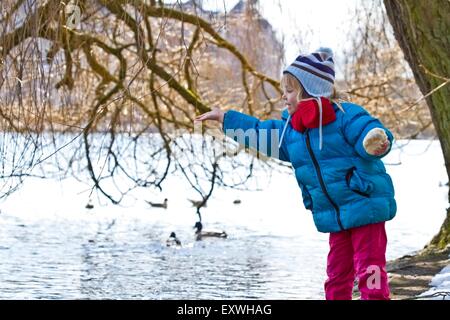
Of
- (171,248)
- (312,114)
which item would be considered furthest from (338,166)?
(171,248)

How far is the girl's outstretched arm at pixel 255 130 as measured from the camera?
4168mm

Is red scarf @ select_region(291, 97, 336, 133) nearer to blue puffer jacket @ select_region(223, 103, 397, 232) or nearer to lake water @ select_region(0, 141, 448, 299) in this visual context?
blue puffer jacket @ select_region(223, 103, 397, 232)

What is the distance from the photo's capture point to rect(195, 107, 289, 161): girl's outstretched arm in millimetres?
4168

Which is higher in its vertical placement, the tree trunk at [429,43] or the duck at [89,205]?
the tree trunk at [429,43]

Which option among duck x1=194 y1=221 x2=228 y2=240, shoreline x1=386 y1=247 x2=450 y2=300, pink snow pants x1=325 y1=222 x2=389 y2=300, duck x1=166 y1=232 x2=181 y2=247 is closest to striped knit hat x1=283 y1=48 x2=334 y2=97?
pink snow pants x1=325 y1=222 x2=389 y2=300

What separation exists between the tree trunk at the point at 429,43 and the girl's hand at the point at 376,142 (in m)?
2.39

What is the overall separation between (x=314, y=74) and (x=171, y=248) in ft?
17.4

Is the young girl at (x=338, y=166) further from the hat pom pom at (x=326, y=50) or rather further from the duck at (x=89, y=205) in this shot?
the duck at (x=89, y=205)

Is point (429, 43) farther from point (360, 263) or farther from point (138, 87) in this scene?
point (360, 263)

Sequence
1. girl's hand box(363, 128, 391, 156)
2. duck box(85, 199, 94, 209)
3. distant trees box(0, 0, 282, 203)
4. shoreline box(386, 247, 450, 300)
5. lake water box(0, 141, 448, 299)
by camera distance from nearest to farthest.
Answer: girl's hand box(363, 128, 391, 156) < shoreline box(386, 247, 450, 300) < lake water box(0, 141, 448, 299) < distant trees box(0, 0, 282, 203) < duck box(85, 199, 94, 209)

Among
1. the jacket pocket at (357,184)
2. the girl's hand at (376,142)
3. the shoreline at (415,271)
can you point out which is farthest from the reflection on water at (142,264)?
the girl's hand at (376,142)

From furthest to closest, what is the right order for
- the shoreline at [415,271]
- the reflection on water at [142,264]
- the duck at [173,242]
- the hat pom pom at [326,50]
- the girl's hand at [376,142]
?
the duck at [173,242]
the reflection on water at [142,264]
the shoreline at [415,271]
the hat pom pom at [326,50]
the girl's hand at [376,142]

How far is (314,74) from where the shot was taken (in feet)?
13.6

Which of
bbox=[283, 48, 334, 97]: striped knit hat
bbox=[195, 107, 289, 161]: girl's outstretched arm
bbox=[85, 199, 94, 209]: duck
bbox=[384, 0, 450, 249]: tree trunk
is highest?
bbox=[384, 0, 450, 249]: tree trunk
